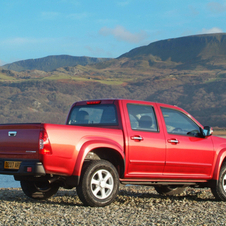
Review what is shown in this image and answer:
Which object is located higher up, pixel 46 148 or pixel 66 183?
pixel 46 148

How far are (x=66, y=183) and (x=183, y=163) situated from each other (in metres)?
2.14

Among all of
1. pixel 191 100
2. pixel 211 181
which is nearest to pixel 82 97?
pixel 191 100

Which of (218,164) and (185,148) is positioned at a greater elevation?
(185,148)

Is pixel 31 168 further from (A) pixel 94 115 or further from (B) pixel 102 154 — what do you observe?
(A) pixel 94 115

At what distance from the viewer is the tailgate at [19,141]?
17.0 ft

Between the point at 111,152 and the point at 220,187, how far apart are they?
2.36 metres

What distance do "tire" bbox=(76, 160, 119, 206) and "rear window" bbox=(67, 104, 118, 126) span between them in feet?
2.63

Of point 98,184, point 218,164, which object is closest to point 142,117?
point 98,184

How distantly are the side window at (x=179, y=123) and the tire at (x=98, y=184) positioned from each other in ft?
4.68

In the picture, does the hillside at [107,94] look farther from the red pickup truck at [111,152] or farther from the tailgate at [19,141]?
the tailgate at [19,141]

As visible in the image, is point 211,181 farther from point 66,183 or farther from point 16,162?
point 16,162

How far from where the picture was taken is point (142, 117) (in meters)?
6.33

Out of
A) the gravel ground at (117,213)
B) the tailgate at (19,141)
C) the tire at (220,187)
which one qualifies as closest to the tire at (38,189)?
the gravel ground at (117,213)

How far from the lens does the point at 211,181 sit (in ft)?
23.2
